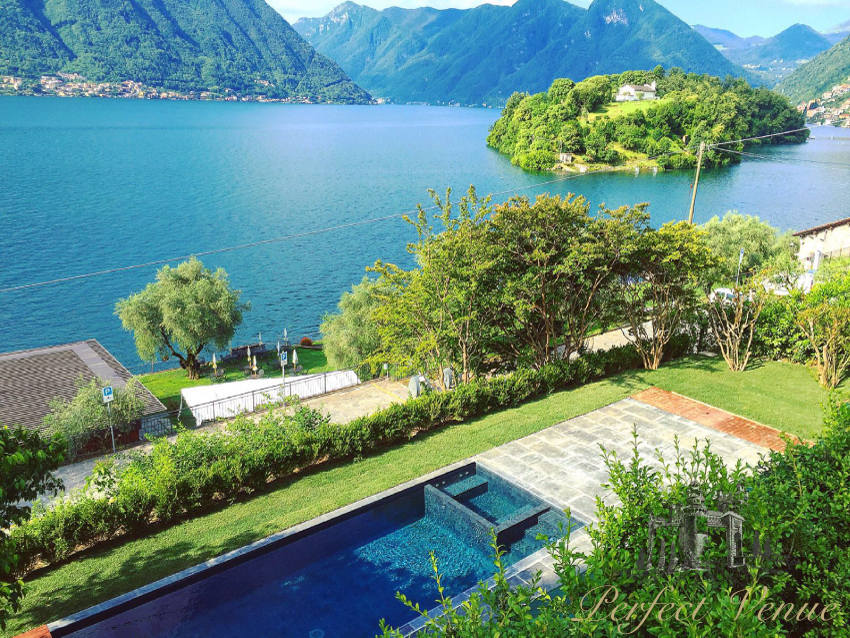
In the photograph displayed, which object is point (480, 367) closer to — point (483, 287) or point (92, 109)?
point (483, 287)

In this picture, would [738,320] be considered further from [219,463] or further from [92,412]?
[92,412]

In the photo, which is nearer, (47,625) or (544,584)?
(47,625)

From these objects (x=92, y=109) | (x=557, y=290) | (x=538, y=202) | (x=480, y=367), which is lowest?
(x=480, y=367)

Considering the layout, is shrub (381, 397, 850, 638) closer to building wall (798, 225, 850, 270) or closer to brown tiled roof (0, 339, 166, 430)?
brown tiled roof (0, 339, 166, 430)

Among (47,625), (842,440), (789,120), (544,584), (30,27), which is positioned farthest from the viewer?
(30,27)

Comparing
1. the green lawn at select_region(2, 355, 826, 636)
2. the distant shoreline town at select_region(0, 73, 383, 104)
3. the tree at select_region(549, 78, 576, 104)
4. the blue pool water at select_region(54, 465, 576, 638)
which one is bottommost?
the blue pool water at select_region(54, 465, 576, 638)

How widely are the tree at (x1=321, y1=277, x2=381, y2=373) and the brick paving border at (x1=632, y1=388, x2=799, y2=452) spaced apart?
12.6 m

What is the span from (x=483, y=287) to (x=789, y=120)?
12959 centimetres

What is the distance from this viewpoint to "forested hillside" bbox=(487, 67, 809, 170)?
8688 cm

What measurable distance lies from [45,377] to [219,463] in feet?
44.1

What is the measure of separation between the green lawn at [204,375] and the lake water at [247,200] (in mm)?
3935

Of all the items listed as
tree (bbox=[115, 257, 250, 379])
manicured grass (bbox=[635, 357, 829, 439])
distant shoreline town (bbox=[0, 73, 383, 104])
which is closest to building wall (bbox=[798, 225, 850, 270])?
manicured grass (bbox=[635, 357, 829, 439])

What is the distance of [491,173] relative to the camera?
7850 centimetres

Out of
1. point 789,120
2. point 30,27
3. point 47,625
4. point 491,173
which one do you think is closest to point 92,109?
point 30,27
